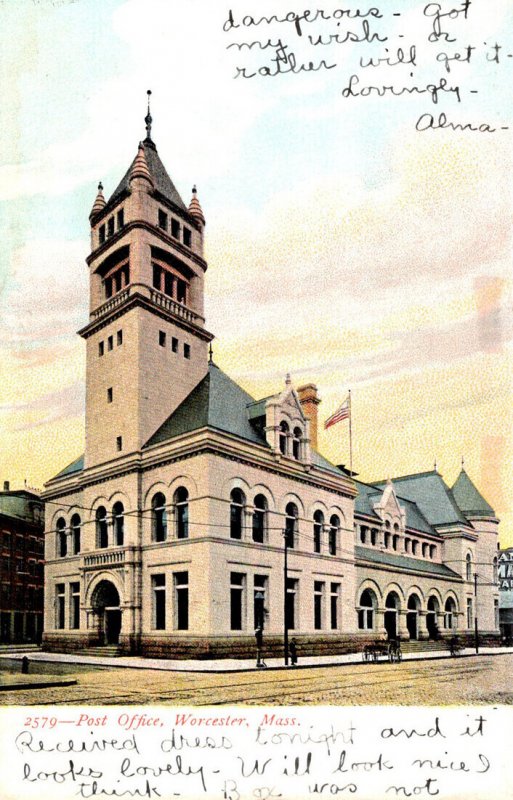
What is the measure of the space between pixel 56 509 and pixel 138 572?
3898mm

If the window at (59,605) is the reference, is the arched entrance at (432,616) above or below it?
below

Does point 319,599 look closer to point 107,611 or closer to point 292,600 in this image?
point 292,600

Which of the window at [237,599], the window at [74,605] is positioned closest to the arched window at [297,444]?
the window at [237,599]

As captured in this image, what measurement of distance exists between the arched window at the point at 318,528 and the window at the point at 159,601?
7.62 m

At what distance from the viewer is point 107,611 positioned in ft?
98.7

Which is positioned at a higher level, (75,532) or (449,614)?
(75,532)

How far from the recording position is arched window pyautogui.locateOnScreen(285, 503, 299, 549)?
3125cm

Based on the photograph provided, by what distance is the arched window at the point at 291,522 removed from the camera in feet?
103

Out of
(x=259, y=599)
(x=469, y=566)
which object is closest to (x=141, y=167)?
(x=259, y=599)

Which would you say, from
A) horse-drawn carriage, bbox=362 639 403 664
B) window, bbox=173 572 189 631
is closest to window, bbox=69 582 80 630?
window, bbox=173 572 189 631

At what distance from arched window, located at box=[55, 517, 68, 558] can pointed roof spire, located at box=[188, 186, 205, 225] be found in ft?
52.3

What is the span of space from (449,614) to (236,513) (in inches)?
881

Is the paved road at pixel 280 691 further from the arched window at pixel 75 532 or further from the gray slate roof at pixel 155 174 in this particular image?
the gray slate roof at pixel 155 174

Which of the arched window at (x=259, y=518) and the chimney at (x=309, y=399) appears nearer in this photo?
the chimney at (x=309, y=399)
